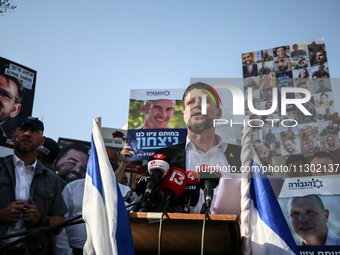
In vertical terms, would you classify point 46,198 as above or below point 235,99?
below

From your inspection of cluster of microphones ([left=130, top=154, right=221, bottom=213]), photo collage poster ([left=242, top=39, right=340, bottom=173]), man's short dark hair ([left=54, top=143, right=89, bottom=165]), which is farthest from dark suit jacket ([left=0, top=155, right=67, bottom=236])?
man's short dark hair ([left=54, top=143, right=89, bottom=165])

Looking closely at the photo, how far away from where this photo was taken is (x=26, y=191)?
2596 millimetres

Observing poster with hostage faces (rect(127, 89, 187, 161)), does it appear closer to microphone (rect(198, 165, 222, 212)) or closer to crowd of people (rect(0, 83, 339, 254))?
crowd of people (rect(0, 83, 339, 254))

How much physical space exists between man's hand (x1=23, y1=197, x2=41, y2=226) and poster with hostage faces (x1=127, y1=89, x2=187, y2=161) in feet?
6.42

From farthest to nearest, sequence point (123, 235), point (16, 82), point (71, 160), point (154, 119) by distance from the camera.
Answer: point (71, 160) < point (154, 119) < point (16, 82) < point (123, 235)

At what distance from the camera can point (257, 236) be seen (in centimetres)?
155

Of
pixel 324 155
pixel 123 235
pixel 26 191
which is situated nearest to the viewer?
pixel 123 235

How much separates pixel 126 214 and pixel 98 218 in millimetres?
123

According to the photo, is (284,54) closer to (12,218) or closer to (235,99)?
(235,99)

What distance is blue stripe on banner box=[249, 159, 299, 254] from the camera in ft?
5.07

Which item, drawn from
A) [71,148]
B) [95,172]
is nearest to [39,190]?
[95,172]

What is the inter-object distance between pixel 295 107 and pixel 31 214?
2762 millimetres

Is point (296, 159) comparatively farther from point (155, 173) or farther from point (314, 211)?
point (155, 173)

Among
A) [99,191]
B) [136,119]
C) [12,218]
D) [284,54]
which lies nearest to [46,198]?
[12,218]
